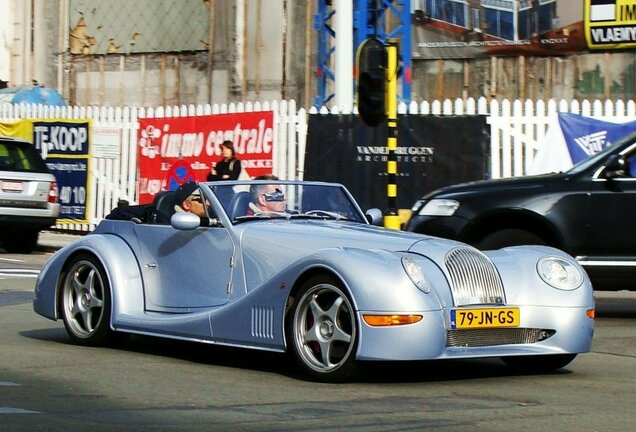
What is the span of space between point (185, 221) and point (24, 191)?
1289 cm

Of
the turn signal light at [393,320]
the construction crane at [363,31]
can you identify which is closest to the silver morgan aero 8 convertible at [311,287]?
the turn signal light at [393,320]

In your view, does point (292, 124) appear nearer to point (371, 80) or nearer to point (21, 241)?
point (21, 241)

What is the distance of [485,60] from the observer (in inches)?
1112

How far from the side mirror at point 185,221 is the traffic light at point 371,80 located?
7650 mm

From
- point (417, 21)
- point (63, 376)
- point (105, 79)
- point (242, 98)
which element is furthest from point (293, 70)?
point (63, 376)

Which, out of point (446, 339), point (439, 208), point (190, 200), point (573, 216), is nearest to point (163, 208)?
point (190, 200)

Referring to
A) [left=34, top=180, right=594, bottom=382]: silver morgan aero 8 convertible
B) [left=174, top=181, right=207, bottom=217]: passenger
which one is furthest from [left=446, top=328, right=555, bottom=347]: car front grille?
[left=174, top=181, right=207, bottom=217]: passenger

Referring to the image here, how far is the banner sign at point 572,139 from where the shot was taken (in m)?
19.2

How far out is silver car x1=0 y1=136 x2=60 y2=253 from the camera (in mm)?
21516

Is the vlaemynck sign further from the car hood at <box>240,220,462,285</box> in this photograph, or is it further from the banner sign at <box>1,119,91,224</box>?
the car hood at <box>240,220,462,285</box>

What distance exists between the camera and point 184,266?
957 centimetres

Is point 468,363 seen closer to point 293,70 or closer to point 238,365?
point 238,365

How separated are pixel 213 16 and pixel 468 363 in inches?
990

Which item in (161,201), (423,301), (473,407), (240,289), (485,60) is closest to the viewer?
(473,407)
